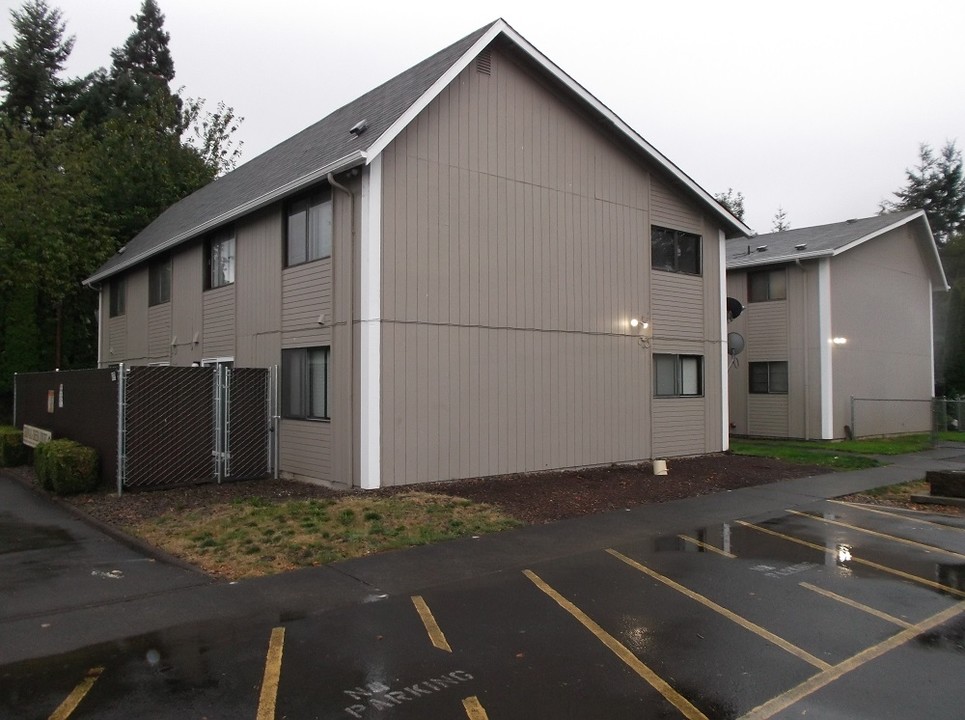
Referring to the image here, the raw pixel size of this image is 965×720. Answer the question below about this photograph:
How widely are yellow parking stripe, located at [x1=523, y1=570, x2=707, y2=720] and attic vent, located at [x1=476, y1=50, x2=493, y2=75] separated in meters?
10.1

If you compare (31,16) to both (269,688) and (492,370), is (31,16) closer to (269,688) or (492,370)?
(492,370)

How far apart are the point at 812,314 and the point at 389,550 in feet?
59.5

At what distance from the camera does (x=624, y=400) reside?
15406 mm

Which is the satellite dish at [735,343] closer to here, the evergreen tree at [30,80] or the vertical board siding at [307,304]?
the vertical board siding at [307,304]

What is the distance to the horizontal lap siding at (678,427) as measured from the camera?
16.1m

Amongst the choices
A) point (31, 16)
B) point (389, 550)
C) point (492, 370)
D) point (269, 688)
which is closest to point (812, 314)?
point (492, 370)

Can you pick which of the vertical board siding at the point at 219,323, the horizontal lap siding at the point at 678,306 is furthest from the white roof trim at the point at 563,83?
the vertical board siding at the point at 219,323

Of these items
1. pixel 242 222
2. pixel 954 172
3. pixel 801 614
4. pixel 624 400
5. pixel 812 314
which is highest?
pixel 954 172

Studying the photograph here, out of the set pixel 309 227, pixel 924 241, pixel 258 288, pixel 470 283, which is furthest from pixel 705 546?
pixel 924 241

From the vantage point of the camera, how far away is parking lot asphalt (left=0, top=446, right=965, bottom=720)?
4.29 m

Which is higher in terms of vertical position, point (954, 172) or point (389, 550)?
point (954, 172)

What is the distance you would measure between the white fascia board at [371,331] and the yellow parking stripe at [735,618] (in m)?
4.79

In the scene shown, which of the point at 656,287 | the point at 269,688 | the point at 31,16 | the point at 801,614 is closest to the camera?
the point at 269,688

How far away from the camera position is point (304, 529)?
875 cm
